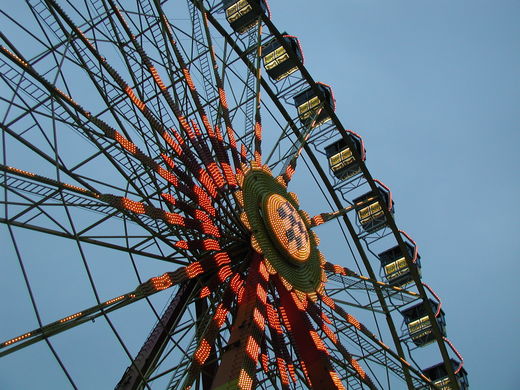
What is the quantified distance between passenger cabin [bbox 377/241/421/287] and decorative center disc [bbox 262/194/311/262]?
351 inches

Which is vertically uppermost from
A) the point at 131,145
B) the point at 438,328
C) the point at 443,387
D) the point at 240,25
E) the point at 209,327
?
the point at 240,25

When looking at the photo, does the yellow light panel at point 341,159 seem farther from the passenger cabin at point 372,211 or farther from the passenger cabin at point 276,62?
the passenger cabin at point 276,62

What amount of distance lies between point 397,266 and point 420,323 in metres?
2.25

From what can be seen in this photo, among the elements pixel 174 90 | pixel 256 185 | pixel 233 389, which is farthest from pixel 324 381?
pixel 174 90

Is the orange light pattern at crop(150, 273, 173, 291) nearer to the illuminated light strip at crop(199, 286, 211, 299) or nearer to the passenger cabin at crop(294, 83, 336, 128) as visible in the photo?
the illuminated light strip at crop(199, 286, 211, 299)

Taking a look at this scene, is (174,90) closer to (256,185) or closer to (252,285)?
(256,185)

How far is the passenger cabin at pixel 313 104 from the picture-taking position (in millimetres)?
22219

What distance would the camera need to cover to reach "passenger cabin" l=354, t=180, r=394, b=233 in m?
24.1

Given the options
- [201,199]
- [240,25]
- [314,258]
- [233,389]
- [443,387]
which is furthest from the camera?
[443,387]

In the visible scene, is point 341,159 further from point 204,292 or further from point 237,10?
point 204,292

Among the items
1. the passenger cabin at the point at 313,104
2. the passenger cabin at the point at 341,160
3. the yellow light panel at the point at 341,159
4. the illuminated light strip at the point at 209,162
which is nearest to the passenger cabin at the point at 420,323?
the passenger cabin at the point at 341,160

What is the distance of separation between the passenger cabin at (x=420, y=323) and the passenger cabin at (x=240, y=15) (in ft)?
38.4

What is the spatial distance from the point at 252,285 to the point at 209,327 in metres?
1.23

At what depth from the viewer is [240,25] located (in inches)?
869
